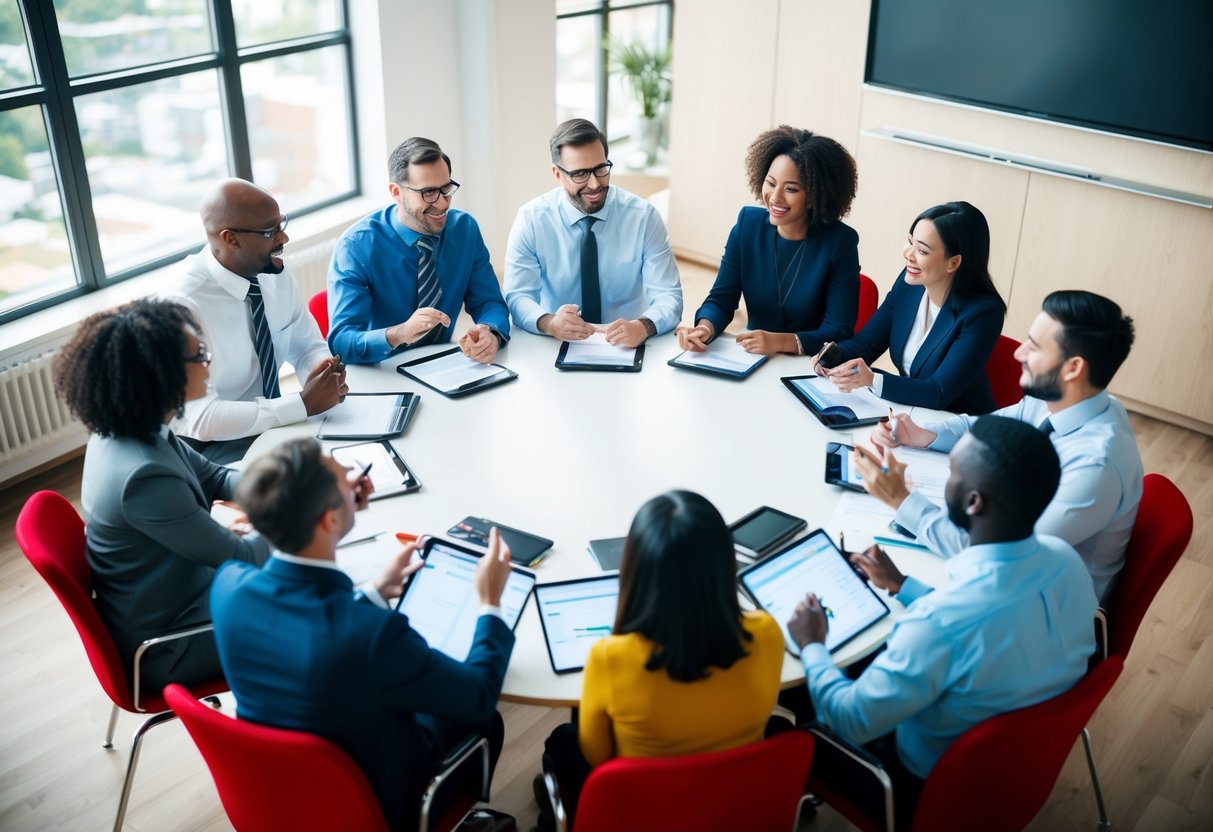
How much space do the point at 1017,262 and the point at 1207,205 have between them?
35.6 inches

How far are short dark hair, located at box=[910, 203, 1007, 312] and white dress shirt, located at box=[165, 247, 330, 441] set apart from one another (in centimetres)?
194

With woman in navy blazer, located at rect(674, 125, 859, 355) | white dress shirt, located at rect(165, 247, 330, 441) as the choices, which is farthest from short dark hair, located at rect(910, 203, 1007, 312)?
white dress shirt, located at rect(165, 247, 330, 441)

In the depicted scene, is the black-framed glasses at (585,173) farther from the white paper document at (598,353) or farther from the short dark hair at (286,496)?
the short dark hair at (286,496)

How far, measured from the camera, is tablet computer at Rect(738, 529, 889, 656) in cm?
232

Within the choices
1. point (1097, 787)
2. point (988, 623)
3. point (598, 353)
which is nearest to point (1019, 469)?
point (988, 623)

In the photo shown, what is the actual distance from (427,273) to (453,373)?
539 millimetres

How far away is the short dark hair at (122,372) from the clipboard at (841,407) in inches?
67.8

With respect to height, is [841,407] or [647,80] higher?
[647,80]

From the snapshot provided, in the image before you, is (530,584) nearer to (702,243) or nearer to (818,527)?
(818,527)

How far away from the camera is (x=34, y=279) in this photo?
4.43 meters

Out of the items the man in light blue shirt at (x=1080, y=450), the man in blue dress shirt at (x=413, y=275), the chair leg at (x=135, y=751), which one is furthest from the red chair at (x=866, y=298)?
the chair leg at (x=135, y=751)

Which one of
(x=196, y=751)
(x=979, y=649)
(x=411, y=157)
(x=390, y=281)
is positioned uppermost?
(x=411, y=157)

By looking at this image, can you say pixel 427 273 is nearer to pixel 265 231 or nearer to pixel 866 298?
pixel 265 231

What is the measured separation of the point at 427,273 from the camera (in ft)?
12.2
